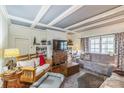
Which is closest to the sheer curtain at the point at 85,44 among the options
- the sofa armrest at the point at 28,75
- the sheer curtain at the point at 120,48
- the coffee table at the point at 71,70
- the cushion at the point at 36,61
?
the coffee table at the point at 71,70

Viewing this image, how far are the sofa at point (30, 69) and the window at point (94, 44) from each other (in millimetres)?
2573

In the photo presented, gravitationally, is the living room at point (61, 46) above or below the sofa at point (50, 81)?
above

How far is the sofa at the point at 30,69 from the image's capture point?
2615 millimetres

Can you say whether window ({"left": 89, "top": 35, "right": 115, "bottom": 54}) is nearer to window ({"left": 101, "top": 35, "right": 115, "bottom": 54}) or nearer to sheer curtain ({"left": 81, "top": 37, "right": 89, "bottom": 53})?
window ({"left": 101, "top": 35, "right": 115, "bottom": 54})

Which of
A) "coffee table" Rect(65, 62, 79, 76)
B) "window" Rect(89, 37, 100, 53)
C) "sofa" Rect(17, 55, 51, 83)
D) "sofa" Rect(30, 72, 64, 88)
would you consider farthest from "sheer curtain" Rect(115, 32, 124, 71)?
"sofa" Rect(17, 55, 51, 83)

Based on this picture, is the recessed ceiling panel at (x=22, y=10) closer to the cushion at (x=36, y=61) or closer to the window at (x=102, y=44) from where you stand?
the cushion at (x=36, y=61)

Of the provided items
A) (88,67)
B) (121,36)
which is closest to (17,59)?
(88,67)

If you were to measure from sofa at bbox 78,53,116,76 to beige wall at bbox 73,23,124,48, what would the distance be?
37.4 inches

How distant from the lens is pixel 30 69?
260 cm

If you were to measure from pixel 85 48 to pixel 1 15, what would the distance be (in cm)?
383

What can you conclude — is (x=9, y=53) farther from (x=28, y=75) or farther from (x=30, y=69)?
(x=28, y=75)

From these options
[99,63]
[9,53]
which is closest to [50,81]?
[9,53]

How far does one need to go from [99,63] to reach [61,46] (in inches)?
82.6

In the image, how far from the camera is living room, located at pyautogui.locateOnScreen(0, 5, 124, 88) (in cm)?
226
